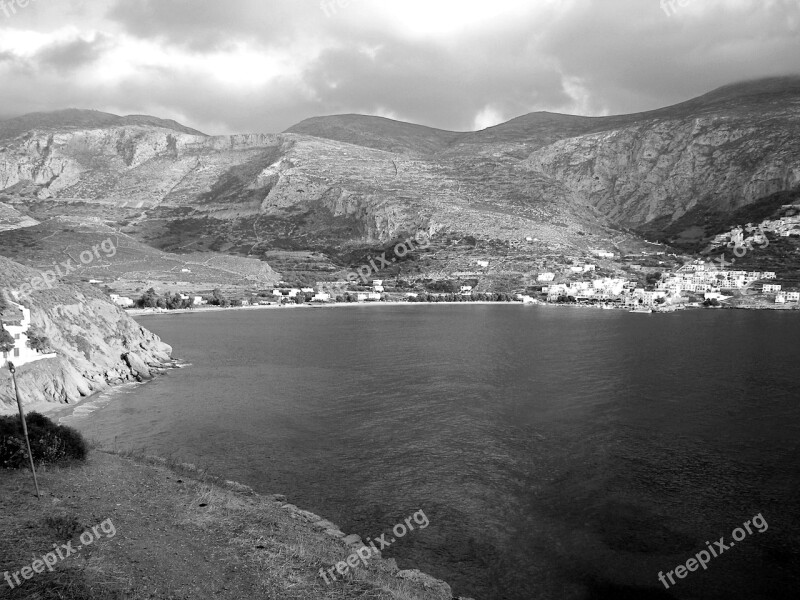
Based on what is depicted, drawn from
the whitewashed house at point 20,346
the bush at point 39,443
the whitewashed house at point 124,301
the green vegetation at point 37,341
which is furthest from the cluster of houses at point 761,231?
the bush at point 39,443

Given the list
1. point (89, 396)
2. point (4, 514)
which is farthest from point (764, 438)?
point (89, 396)

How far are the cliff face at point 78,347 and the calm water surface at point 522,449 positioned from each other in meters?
2.75

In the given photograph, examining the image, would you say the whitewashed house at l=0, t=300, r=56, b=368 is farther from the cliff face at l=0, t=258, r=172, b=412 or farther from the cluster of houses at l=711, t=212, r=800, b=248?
the cluster of houses at l=711, t=212, r=800, b=248

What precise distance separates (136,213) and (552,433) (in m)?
199

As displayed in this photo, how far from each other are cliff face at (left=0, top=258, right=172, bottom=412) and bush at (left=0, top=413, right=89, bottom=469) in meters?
12.2

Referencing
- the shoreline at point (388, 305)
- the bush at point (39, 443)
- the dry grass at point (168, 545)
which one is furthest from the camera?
the shoreline at point (388, 305)

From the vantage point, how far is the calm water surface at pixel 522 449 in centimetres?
1499

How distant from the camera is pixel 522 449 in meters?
24.0

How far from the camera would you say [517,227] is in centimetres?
15700

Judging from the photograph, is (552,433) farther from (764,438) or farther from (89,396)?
(89,396)

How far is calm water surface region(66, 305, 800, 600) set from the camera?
49.2 feet

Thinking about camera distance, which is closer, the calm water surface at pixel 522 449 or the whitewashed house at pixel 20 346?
the calm water surface at pixel 522 449

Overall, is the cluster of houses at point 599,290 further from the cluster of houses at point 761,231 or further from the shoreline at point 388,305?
the cluster of houses at point 761,231

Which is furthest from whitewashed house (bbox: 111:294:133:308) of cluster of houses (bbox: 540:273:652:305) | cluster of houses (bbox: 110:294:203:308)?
cluster of houses (bbox: 540:273:652:305)
